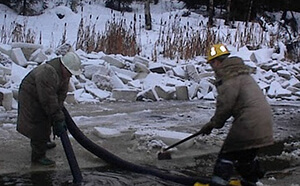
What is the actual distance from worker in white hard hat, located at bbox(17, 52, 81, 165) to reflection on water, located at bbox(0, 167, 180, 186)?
0.39 metres

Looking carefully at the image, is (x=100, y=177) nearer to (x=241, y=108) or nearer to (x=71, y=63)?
(x=71, y=63)

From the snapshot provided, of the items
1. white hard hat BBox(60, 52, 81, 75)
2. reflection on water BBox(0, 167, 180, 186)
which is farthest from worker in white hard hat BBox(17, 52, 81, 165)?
reflection on water BBox(0, 167, 180, 186)

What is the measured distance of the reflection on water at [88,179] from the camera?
5.79m

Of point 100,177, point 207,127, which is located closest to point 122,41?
point 100,177

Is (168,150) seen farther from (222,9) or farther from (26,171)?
(222,9)

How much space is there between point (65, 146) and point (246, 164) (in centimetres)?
211

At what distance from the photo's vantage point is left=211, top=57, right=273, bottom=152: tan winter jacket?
498 centimetres

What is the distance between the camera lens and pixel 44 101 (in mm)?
6066

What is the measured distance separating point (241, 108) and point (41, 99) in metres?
2.39

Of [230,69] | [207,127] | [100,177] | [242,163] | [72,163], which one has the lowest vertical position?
[100,177]

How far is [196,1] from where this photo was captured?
1136 inches

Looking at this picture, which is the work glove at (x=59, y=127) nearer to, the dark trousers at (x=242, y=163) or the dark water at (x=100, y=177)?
the dark water at (x=100, y=177)

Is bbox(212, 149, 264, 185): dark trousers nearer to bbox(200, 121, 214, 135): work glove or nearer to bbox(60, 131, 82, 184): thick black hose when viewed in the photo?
bbox(200, 121, 214, 135): work glove

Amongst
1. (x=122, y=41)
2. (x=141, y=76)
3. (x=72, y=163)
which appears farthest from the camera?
(x=122, y=41)
